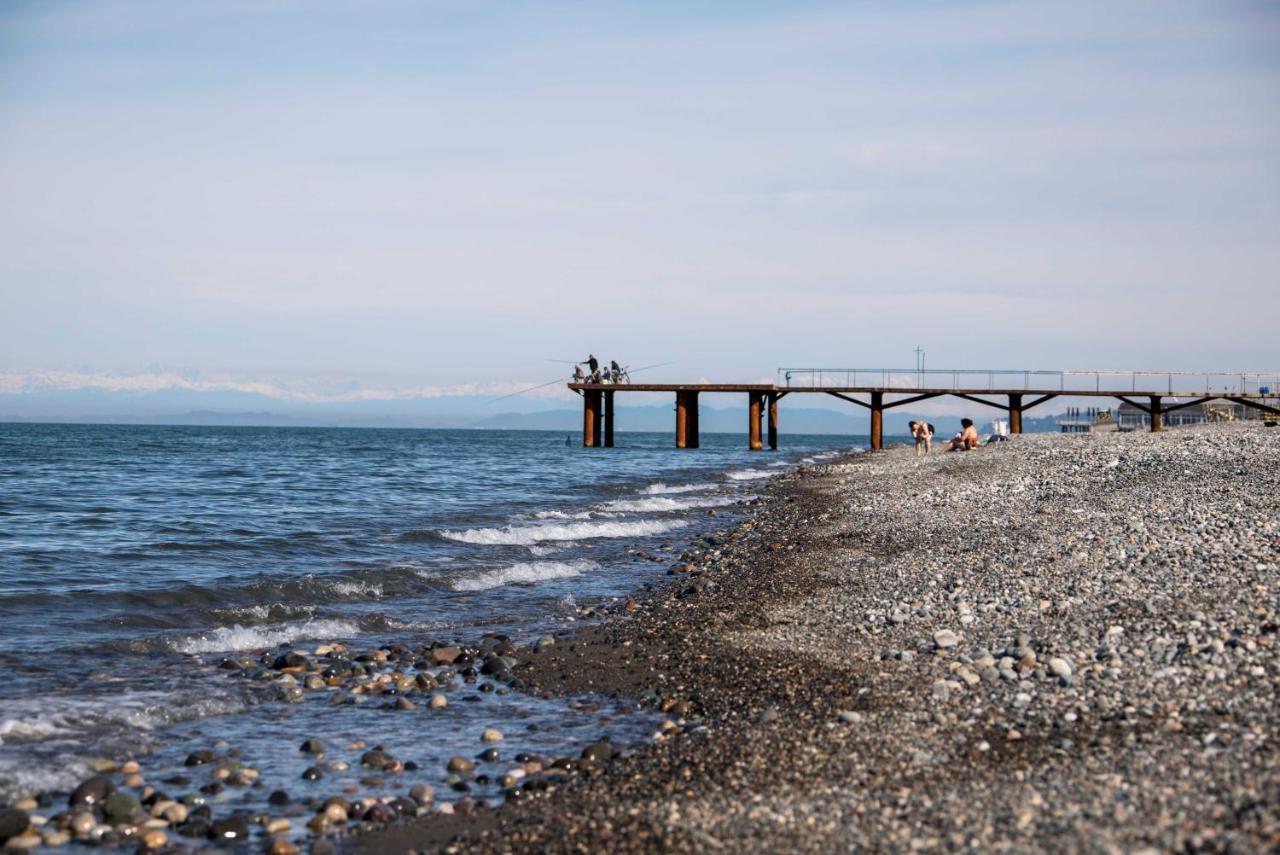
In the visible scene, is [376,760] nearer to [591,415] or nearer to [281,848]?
[281,848]

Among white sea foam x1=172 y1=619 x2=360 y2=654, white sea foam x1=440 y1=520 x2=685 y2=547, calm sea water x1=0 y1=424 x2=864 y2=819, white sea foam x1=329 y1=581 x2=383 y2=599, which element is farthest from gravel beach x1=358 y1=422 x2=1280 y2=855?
white sea foam x1=440 y1=520 x2=685 y2=547

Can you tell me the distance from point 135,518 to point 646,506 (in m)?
11.7

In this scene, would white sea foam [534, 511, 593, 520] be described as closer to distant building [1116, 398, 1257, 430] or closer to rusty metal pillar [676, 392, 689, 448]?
rusty metal pillar [676, 392, 689, 448]

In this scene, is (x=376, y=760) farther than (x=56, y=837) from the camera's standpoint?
Yes

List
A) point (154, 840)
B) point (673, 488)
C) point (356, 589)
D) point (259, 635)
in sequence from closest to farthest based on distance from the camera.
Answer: point (154, 840)
point (259, 635)
point (356, 589)
point (673, 488)

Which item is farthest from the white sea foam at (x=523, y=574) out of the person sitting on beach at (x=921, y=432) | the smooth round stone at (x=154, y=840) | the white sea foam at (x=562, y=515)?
the person sitting on beach at (x=921, y=432)

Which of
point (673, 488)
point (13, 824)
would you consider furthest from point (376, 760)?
point (673, 488)

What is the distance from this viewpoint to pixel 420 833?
237 inches

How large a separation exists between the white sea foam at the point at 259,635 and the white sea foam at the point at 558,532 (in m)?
7.27

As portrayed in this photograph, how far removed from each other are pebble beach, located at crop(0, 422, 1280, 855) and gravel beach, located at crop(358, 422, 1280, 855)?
3 centimetres

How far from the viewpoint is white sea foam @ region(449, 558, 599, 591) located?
14.9 meters

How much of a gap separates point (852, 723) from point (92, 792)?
16.1ft

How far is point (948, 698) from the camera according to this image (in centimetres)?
752

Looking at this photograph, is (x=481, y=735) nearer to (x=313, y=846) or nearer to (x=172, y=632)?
(x=313, y=846)
